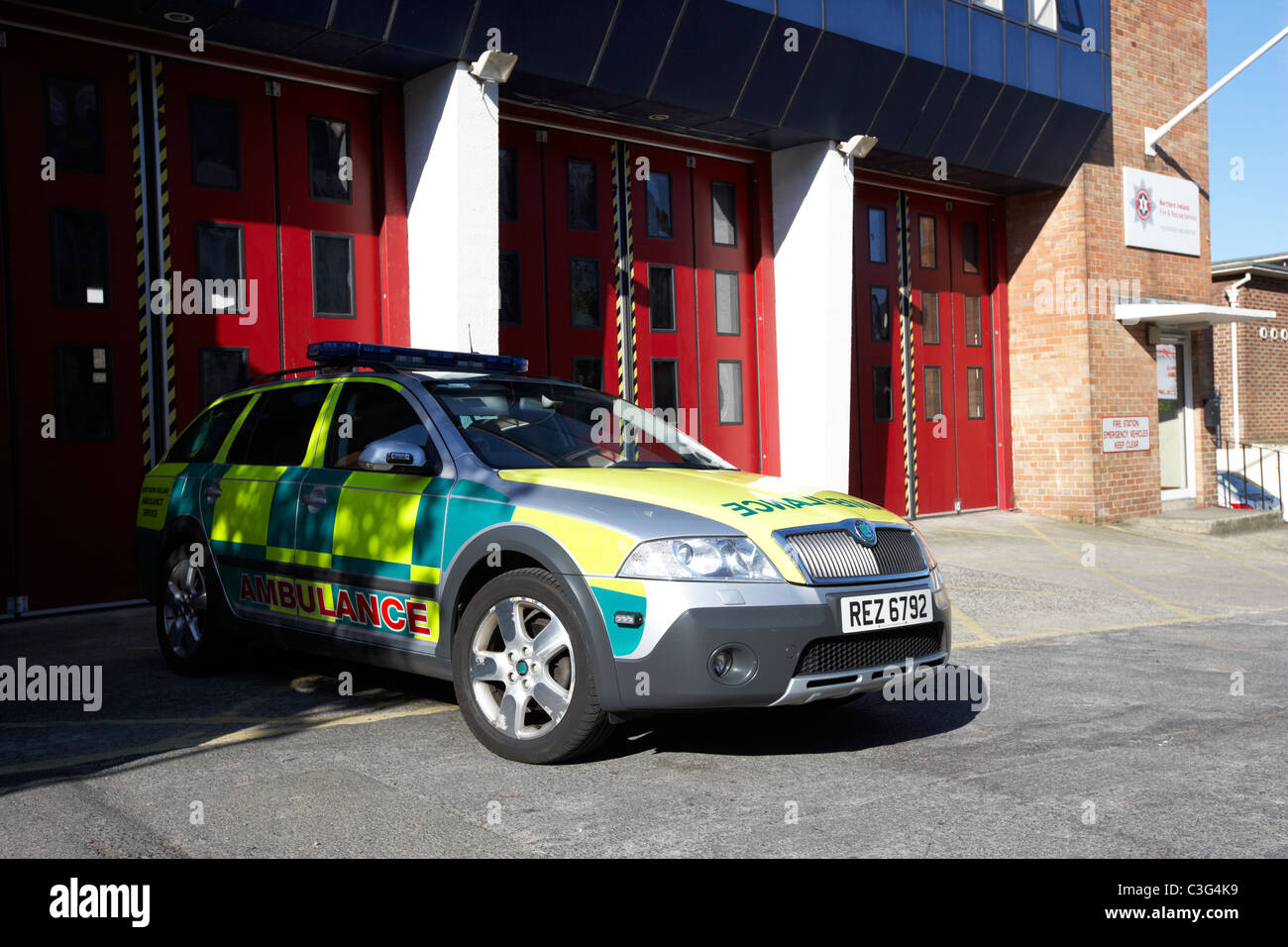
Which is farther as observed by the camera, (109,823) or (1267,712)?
(1267,712)

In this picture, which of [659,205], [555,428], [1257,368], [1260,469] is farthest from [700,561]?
[1257,368]

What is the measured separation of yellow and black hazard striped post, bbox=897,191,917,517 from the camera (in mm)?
17172

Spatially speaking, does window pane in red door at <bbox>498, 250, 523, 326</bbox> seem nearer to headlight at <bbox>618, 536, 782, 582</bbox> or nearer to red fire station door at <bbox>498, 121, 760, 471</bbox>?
red fire station door at <bbox>498, 121, 760, 471</bbox>

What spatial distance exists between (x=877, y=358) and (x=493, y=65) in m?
7.47

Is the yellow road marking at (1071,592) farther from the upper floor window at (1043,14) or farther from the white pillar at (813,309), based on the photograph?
the upper floor window at (1043,14)

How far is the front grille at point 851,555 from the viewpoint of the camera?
489 cm

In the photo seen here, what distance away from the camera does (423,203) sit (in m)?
11.7

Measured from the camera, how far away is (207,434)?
7340mm

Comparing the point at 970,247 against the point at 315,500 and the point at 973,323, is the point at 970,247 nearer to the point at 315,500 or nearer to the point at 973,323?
the point at 973,323

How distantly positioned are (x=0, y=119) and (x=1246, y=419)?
22.1 metres

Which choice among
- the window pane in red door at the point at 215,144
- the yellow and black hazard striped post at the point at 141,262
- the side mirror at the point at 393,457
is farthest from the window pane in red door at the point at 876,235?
the side mirror at the point at 393,457

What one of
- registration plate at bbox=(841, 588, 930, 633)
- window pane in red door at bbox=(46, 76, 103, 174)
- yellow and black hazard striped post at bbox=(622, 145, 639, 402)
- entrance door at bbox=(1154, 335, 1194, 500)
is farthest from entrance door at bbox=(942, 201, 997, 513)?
registration plate at bbox=(841, 588, 930, 633)

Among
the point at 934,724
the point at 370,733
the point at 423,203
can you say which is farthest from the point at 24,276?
the point at 934,724

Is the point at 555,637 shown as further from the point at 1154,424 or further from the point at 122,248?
the point at 1154,424
